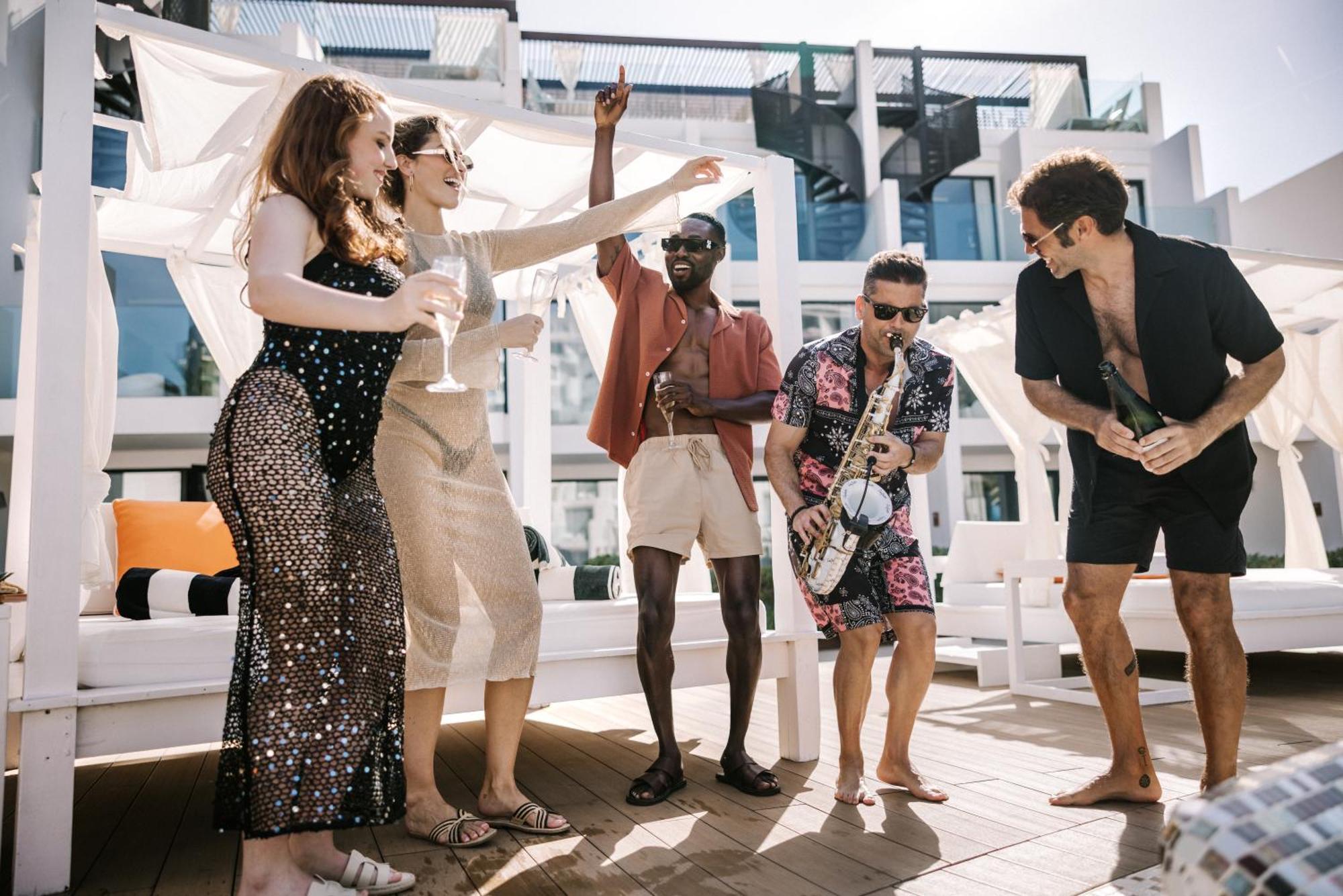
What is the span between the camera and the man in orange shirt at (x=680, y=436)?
10.2ft

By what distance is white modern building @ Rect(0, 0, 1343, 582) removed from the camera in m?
12.3

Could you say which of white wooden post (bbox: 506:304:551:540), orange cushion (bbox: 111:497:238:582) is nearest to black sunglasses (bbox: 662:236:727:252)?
white wooden post (bbox: 506:304:551:540)

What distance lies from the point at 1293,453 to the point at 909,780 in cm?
712

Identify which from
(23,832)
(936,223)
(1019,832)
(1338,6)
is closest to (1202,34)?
(1338,6)

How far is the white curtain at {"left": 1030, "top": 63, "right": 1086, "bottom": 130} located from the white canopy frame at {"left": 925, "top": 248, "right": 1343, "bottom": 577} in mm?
12457

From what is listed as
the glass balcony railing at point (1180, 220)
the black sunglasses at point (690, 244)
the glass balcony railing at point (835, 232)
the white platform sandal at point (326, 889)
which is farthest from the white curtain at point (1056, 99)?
the white platform sandal at point (326, 889)

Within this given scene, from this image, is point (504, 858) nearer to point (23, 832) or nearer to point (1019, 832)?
point (23, 832)

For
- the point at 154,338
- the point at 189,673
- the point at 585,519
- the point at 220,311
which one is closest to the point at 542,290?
the point at 220,311

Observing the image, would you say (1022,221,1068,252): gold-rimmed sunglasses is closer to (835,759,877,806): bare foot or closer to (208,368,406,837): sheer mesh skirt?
(835,759,877,806): bare foot

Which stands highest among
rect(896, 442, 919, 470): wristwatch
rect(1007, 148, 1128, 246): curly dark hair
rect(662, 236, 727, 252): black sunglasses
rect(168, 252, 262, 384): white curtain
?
rect(168, 252, 262, 384): white curtain

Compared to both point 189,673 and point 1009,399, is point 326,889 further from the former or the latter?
point 1009,399

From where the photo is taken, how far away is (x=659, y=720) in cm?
307

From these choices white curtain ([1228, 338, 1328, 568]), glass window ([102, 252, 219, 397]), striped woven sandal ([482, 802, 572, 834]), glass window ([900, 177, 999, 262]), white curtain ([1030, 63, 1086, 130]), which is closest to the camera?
striped woven sandal ([482, 802, 572, 834])

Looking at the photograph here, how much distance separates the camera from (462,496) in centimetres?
258
